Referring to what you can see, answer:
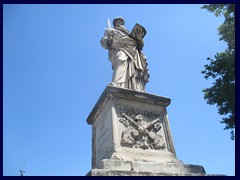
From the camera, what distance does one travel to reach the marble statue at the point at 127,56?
222 inches

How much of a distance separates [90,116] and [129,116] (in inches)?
48.9

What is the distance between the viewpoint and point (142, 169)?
3.71m

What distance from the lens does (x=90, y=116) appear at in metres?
5.65

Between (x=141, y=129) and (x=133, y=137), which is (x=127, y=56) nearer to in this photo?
(x=141, y=129)

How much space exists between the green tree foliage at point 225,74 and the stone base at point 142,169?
814 cm

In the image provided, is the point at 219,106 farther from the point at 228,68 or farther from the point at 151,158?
the point at 151,158

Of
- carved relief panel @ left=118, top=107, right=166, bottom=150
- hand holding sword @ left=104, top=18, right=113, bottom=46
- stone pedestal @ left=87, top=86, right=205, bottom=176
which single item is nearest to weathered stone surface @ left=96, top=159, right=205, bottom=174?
stone pedestal @ left=87, top=86, right=205, bottom=176

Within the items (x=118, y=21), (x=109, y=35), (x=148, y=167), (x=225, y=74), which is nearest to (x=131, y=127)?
(x=148, y=167)

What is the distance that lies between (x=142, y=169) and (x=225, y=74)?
9.67 metres

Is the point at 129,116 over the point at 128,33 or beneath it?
beneath

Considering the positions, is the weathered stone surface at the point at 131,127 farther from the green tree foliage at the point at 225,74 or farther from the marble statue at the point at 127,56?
the green tree foliage at the point at 225,74

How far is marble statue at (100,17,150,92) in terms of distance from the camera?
18.5 ft

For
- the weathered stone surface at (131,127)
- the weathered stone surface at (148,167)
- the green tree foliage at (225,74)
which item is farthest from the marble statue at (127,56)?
the green tree foliage at (225,74)
